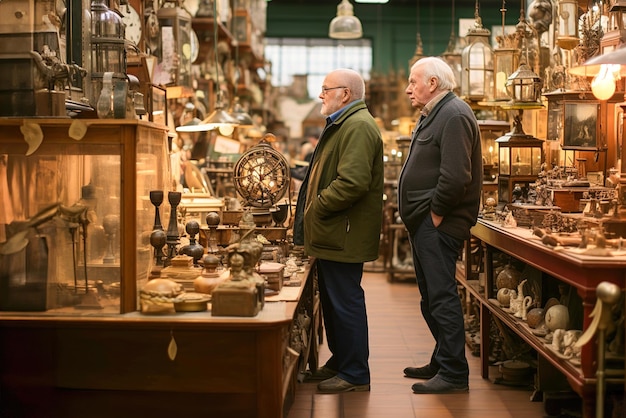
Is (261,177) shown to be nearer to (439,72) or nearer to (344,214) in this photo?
(344,214)

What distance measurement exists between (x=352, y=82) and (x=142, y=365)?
2072mm

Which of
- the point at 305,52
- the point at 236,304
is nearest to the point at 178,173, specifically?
the point at 236,304

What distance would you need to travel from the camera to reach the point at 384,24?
19438 millimetres

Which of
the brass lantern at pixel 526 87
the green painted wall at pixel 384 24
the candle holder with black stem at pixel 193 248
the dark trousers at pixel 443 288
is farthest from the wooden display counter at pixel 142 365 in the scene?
the green painted wall at pixel 384 24

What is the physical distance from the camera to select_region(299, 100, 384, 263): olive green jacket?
190 inches

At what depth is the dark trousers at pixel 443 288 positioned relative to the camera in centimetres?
505

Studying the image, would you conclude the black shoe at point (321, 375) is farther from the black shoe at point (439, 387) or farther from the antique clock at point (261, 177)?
the antique clock at point (261, 177)

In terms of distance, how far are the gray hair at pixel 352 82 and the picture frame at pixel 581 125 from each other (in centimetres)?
164

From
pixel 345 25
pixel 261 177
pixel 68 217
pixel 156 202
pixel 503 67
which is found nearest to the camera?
pixel 68 217

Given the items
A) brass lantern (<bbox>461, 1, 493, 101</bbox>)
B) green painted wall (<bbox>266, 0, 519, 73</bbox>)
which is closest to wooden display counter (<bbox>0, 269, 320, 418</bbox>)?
brass lantern (<bbox>461, 1, 493, 101</bbox>)

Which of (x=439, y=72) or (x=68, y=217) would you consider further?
(x=439, y=72)

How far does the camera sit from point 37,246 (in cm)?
383

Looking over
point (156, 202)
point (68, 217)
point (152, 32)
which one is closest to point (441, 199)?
point (156, 202)

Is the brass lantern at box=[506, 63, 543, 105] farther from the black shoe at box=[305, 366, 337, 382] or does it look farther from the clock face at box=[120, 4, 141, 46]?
the clock face at box=[120, 4, 141, 46]
